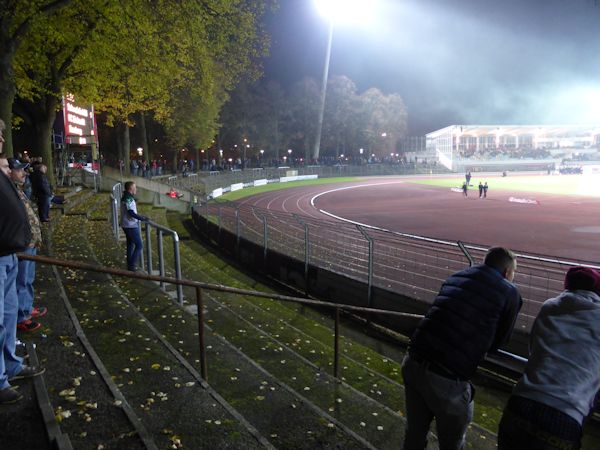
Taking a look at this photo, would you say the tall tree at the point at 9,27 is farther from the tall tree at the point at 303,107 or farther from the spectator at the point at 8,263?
the tall tree at the point at 303,107

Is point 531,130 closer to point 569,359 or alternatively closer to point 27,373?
point 569,359

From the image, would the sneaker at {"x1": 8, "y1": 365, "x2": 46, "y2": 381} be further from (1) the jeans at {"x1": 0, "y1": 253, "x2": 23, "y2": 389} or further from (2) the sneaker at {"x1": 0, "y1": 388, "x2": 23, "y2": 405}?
(2) the sneaker at {"x1": 0, "y1": 388, "x2": 23, "y2": 405}

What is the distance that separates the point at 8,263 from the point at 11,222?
401 millimetres

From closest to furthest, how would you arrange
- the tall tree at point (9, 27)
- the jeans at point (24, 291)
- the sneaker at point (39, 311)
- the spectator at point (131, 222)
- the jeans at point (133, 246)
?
1. the jeans at point (24, 291)
2. the sneaker at point (39, 311)
3. the spectator at point (131, 222)
4. the jeans at point (133, 246)
5. the tall tree at point (9, 27)

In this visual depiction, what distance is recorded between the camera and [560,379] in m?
2.52

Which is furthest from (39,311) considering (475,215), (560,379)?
(475,215)

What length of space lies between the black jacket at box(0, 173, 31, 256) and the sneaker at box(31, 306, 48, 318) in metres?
2.61

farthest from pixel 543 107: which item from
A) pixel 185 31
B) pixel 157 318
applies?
pixel 157 318

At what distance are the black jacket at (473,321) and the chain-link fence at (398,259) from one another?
484cm

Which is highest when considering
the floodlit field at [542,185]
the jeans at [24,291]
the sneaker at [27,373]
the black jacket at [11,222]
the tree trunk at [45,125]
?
the tree trunk at [45,125]

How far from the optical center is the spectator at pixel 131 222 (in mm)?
9367

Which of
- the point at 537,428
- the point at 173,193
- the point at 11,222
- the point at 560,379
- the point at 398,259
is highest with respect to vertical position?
the point at 11,222

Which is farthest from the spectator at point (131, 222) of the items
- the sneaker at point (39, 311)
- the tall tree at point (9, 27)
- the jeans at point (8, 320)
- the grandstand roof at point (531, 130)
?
the grandstand roof at point (531, 130)

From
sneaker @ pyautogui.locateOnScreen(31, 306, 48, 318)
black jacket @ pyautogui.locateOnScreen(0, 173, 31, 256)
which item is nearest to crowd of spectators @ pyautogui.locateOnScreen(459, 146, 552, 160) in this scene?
sneaker @ pyautogui.locateOnScreen(31, 306, 48, 318)
